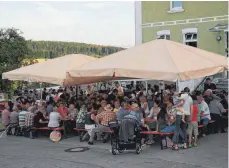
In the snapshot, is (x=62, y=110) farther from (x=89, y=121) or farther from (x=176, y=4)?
(x=176, y=4)

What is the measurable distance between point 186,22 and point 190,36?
917mm

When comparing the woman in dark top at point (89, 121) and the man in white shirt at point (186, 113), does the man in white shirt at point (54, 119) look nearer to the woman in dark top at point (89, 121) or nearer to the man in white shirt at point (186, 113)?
the woman in dark top at point (89, 121)

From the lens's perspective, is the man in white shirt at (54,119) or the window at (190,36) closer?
the man in white shirt at (54,119)

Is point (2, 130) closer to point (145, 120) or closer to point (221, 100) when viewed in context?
point (145, 120)

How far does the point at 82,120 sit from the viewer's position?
1262 centimetres

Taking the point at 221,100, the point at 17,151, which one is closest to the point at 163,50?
the point at 221,100

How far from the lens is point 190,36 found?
24188mm

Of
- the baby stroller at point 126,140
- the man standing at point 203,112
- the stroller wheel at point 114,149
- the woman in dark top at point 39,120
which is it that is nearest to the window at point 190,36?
the man standing at point 203,112

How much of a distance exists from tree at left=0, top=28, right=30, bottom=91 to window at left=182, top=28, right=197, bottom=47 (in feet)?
32.2

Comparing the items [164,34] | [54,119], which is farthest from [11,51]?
[54,119]

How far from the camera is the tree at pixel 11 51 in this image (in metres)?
23.1

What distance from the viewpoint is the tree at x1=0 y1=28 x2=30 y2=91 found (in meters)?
23.1

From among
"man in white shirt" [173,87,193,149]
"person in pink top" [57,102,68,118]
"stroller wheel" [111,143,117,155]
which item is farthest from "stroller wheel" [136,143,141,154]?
"person in pink top" [57,102,68,118]

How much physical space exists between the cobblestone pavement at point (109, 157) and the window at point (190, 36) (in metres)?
12.4
